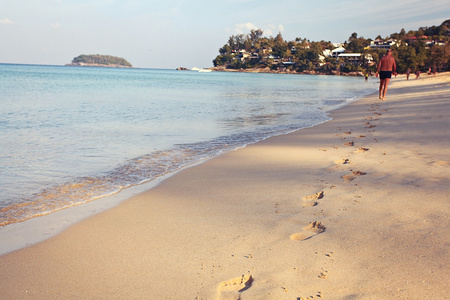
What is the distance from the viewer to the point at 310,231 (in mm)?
3387

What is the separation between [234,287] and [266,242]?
70 centimetres

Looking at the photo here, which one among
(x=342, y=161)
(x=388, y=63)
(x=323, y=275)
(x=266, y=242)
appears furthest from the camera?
(x=388, y=63)

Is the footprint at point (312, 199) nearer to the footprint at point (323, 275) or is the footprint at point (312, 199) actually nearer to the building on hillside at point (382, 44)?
the footprint at point (323, 275)

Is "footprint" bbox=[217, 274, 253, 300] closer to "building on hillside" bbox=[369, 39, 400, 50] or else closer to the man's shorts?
the man's shorts

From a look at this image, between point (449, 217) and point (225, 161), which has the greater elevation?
point (449, 217)

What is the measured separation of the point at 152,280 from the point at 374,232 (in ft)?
6.25

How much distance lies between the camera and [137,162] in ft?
24.0

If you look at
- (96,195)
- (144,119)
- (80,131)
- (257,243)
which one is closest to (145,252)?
(257,243)

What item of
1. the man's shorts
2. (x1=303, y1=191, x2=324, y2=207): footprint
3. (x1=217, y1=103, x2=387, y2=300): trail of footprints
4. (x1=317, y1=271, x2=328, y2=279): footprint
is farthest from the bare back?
(x1=317, y1=271, x2=328, y2=279): footprint

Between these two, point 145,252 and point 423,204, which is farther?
point 423,204

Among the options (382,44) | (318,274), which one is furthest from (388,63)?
(382,44)

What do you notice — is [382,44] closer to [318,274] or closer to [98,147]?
[98,147]

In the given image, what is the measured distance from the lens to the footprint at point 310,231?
10.7 ft

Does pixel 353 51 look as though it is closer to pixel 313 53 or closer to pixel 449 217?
pixel 313 53
